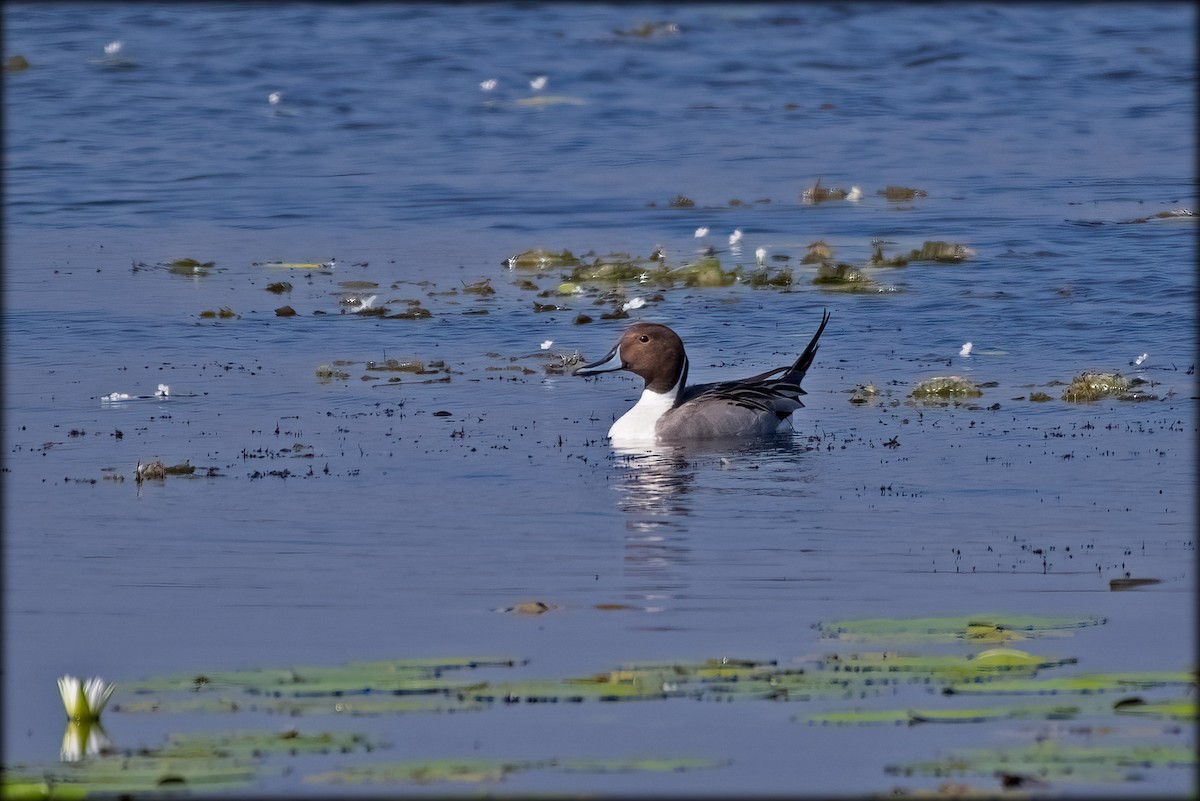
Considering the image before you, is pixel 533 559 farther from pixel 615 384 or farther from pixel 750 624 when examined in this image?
pixel 615 384

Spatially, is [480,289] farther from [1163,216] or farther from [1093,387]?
[1163,216]

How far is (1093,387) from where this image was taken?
49.4ft

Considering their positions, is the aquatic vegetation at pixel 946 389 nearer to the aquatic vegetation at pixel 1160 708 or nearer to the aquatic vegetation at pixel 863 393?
the aquatic vegetation at pixel 863 393

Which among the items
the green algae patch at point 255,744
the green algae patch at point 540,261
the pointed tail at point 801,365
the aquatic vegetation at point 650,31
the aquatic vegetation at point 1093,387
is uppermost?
the aquatic vegetation at point 650,31

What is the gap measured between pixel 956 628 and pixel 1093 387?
7.46 metres

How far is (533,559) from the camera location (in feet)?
32.5

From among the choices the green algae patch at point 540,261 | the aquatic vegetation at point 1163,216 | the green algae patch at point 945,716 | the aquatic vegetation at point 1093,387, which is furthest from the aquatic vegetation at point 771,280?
the green algae patch at point 945,716

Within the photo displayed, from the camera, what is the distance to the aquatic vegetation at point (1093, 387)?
14891 mm

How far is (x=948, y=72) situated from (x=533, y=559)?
115ft

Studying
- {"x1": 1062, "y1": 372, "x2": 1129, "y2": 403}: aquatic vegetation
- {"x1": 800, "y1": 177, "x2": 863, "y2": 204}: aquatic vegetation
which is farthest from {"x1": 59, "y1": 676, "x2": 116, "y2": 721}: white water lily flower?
{"x1": 800, "y1": 177, "x2": 863, "y2": 204}: aquatic vegetation

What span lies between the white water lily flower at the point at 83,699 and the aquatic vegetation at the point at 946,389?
9431mm

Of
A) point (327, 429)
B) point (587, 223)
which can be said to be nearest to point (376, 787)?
point (327, 429)

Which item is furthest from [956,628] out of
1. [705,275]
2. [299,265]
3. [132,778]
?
[299,265]

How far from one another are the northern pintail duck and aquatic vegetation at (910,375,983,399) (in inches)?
42.7
